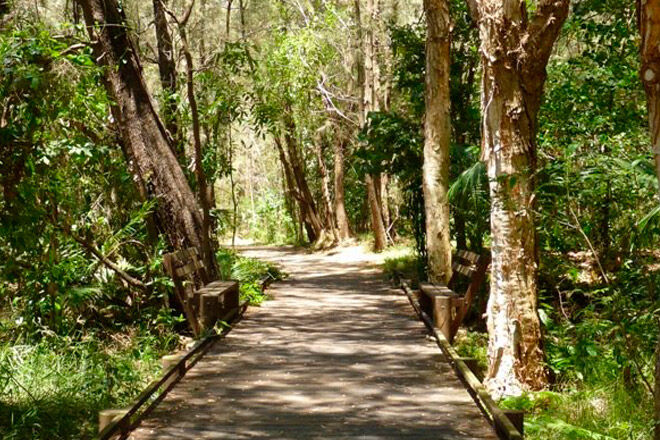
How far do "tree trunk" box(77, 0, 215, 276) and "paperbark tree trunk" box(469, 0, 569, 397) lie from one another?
582cm

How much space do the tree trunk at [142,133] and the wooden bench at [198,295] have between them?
795 mm

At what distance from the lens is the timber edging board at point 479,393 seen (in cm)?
587

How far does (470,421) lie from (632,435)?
1.40 metres

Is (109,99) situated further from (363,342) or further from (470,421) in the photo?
(470,421)

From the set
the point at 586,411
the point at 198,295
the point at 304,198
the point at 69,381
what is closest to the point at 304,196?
the point at 304,198

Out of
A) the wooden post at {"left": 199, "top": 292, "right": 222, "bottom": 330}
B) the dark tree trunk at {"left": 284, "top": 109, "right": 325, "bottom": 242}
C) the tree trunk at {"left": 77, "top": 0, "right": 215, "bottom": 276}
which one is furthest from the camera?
the dark tree trunk at {"left": 284, "top": 109, "right": 325, "bottom": 242}

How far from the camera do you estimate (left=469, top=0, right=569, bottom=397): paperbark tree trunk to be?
816 centimetres

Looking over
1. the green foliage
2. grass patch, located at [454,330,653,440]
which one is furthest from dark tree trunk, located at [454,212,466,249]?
grass patch, located at [454,330,653,440]

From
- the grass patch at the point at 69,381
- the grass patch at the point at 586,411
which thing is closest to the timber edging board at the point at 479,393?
the grass patch at the point at 586,411

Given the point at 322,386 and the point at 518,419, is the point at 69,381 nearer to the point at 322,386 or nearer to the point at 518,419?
the point at 322,386

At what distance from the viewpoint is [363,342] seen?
10.4 meters

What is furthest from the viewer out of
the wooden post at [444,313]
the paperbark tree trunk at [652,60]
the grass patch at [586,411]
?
the wooden post at [444,313]

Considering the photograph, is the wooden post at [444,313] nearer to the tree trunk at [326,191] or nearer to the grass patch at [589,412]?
the grass patch at [589,412]

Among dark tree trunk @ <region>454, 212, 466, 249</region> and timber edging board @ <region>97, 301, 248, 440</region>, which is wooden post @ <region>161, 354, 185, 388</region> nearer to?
timber edging board @ <region>97, 301, 248, 440</region>
